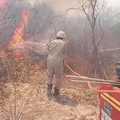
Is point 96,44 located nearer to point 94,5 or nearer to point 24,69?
point 94,5

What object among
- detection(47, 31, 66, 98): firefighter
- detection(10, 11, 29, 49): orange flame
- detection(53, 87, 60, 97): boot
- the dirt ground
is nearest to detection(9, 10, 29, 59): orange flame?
detection(10, 11, 29, 49): orange flame

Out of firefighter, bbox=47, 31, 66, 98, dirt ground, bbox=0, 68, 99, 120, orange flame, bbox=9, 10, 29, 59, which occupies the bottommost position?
dirt ground, bbox=0, 68, 99, 120

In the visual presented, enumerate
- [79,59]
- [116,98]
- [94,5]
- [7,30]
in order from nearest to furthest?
1. [116,98]
2. [94,5]
3. [79,59]
4. [7,30]

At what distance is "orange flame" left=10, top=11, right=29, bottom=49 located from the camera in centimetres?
1158

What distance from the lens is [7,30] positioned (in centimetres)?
1166

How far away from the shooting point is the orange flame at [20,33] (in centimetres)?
1158

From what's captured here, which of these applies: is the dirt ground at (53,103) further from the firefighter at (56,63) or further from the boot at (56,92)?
the firefighter at (56,63)

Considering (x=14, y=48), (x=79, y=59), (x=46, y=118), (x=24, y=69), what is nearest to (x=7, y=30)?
(x=14, y=48)

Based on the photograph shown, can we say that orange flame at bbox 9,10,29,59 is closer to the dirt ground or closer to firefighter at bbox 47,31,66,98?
the dirt ground

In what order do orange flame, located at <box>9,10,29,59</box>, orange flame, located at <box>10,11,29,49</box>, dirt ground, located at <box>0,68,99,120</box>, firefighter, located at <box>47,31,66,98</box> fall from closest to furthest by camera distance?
dirt ground, located at <box>0,68,99,120</box> < firefighter, located at <box>47,31,66,98</box> < orange flame, located at <box>9,10,29,59</box> < orange flame, located at <box>10,11,29,49</box>

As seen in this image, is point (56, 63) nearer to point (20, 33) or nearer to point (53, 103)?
point (53, 103)

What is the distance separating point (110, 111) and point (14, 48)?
7885 mm


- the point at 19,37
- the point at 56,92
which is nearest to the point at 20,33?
the point at 19,37

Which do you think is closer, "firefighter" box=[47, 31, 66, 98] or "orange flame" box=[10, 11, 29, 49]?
"firefighter" box=[47, 31, 66, 98]
